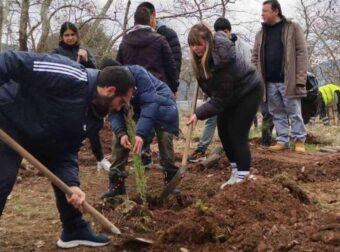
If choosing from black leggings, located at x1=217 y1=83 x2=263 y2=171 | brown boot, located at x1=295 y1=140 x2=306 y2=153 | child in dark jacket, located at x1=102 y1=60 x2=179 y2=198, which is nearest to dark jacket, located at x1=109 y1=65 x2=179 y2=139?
child in dark jacket, located at x1=102 y1=60 x2=179 y2=198

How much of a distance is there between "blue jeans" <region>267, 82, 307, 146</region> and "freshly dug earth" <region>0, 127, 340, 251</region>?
112 cm

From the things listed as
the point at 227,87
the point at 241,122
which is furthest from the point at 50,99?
the point at 241,122

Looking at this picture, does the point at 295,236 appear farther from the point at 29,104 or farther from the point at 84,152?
the point at 84,152

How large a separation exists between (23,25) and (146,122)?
25.6 ft

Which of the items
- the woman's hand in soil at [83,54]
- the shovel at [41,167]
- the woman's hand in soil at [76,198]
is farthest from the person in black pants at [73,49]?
the woman's hand in soil at [76,198]

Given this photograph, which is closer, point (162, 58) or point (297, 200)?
point (297, 200)

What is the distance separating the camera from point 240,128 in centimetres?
508

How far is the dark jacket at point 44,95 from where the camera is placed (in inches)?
129

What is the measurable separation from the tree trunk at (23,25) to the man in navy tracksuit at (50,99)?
8.23 metres

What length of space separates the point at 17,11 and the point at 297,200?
975 cm

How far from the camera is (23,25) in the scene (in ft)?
37.5

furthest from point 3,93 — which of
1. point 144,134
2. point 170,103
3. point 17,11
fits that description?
point 17,11

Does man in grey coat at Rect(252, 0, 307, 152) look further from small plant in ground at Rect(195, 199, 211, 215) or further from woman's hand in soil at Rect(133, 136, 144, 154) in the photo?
small plant in ground at Rect(195, 199, 211, 215)

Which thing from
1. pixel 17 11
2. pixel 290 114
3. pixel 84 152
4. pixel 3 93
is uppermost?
pixel 17 11
